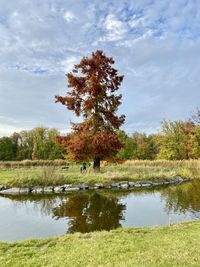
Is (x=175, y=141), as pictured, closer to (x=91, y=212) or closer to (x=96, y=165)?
(x=96, y=165)

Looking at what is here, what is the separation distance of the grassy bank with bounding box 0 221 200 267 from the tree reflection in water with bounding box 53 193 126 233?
7.32 ft

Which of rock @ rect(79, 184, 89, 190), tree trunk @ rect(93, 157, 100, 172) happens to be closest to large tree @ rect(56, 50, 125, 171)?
tree trunk @ rect(93, 157, 100, 172)

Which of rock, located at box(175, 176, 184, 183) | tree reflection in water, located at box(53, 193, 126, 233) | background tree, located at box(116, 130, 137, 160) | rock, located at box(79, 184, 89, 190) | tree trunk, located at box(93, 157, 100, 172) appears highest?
background tree, located at box(116, 130, 137, 160)

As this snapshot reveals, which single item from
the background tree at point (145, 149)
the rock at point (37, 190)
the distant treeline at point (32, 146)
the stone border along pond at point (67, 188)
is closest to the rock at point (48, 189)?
the stone border along pond at point (67, 188)

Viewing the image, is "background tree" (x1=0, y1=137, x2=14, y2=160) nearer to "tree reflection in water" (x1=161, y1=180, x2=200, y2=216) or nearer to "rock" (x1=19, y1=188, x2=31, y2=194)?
"rock" (x1=19, y1=188, x2=31, y2=194)

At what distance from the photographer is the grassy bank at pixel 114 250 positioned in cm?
527

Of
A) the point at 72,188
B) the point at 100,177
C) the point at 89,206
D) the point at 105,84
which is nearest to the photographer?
the point at 89,206

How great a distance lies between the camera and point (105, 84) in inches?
970

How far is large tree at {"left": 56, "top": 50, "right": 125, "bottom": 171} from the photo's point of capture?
23.5 meters

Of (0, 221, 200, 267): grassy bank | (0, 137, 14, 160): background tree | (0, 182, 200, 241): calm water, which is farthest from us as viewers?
(0, 137, 14, 160): background tree

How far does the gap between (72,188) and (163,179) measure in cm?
775

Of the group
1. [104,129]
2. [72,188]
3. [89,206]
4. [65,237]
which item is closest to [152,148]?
[104,129]

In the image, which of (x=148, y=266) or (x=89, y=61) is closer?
(x=148, y=266)

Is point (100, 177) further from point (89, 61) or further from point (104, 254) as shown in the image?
point (104, 254)
